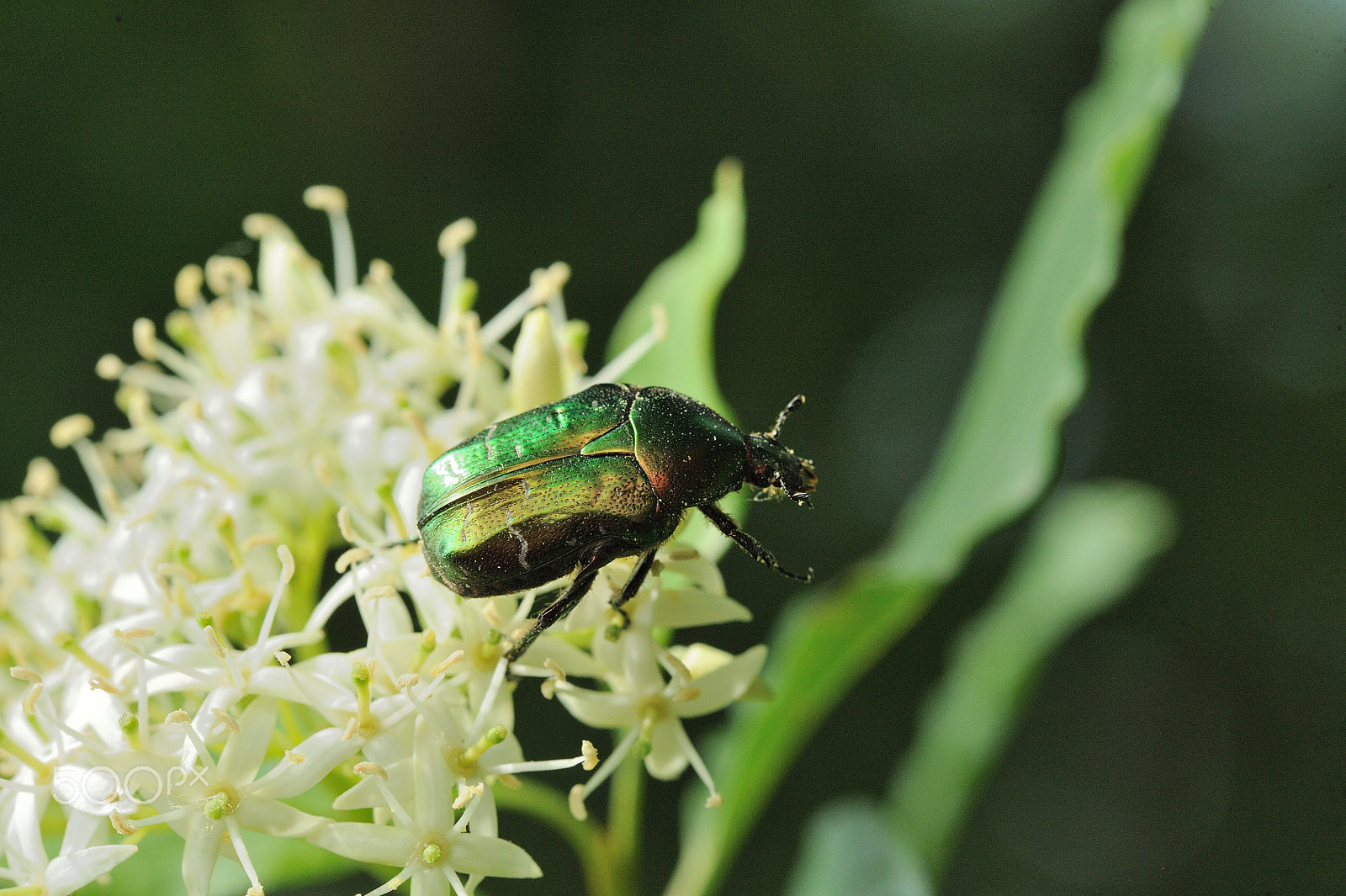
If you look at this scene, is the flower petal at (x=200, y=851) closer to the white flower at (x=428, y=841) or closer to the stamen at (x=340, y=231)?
the white flower at (x=428, y=841)

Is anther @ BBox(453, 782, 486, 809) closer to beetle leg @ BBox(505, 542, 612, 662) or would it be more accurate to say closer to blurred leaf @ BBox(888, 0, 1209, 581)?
beetle leg @ BBox(505, 542, 612, 662)

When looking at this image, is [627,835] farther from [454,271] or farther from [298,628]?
[454,271]

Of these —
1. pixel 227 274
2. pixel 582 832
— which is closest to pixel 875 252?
pixel 227 274

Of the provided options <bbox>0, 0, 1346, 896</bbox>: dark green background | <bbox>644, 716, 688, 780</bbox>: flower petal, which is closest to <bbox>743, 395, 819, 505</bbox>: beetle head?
<bbox>644, 716, 688, 780</bbox>: flower petal

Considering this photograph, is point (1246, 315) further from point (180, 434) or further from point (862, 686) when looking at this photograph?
point (180, 434)

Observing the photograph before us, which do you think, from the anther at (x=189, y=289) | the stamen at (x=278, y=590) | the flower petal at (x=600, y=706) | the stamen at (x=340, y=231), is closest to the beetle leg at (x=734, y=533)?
the flower petal at (x=600, y=706)
